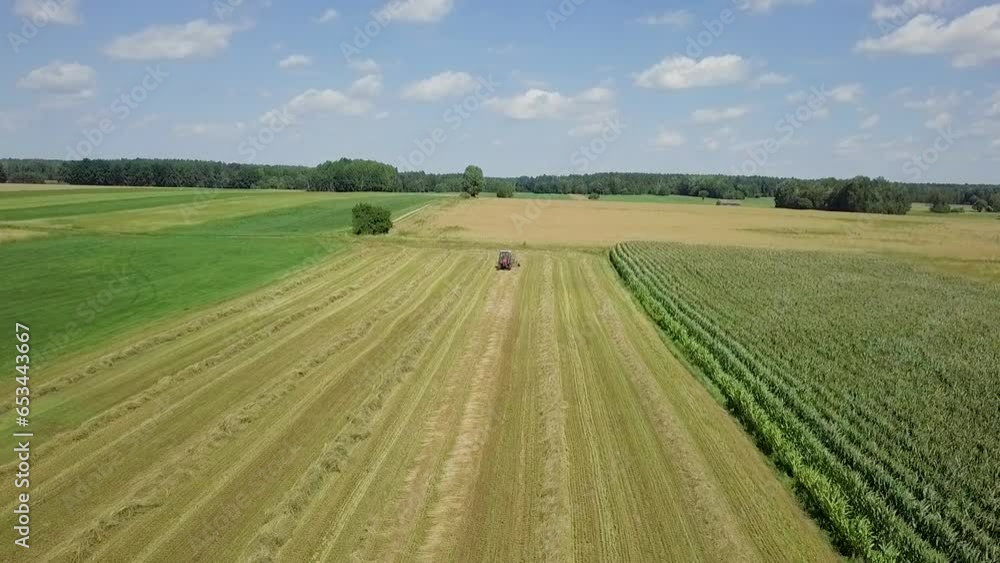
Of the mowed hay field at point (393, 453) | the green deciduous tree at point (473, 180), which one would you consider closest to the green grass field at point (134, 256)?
the mowed hay field at point (393, 453)

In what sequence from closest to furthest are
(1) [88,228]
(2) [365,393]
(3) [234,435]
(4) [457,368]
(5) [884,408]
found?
1. (3) [234,435]
2. (5) [884,408]
3. (2) [365,393]
4. (4) [457,368]
5. (1) [88,228]

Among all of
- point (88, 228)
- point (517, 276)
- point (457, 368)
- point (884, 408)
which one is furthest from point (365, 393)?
point (88, 228)

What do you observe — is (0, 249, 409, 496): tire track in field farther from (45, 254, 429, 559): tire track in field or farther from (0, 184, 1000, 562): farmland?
(45, 254, 429, 559): tire track in field

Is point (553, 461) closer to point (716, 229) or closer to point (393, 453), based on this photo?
point (393, 453)

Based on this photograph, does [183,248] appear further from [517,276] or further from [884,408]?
[884,408]

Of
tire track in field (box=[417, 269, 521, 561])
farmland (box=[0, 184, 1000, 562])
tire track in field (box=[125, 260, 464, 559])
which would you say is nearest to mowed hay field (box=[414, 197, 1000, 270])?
farmland (box=[0, 184, 1000, 562])

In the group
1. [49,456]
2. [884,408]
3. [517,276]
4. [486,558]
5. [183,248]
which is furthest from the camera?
[183,248]
